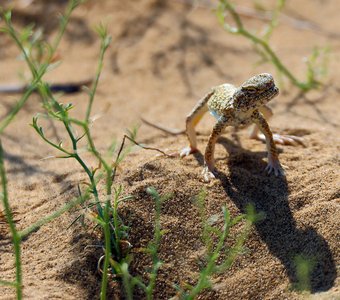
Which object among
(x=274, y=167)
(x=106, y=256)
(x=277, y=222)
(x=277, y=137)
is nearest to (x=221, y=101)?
(x=274, y=167)

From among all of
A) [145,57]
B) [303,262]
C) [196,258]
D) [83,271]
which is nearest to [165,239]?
[196,258]

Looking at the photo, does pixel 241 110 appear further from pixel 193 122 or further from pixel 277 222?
pixel 277 222

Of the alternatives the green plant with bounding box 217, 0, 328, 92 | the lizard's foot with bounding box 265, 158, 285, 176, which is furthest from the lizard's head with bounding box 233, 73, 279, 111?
the green plant with bounding box 217, 0, 328, 92

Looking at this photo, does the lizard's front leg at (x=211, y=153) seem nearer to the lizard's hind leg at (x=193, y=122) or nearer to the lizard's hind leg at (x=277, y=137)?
the lizard's hind leg at (x=193, y=122)

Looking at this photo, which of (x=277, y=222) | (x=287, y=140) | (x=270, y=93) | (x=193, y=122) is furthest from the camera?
(x=287, y=140)

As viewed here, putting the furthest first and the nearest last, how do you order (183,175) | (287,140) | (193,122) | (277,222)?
1. (287,140)
2. (193,122)
3. (183,175)
4. (277,222)

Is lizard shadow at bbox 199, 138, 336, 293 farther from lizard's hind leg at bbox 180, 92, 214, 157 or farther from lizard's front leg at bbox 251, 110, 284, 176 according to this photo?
lizard's hind leg at bbox 180, 92, 214, 157

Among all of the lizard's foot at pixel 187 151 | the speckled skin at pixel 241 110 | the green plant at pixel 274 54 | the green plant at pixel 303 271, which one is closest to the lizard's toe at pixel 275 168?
the speckled skin at pixel 241 110

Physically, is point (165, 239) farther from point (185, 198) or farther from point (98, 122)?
point (98, 122)
